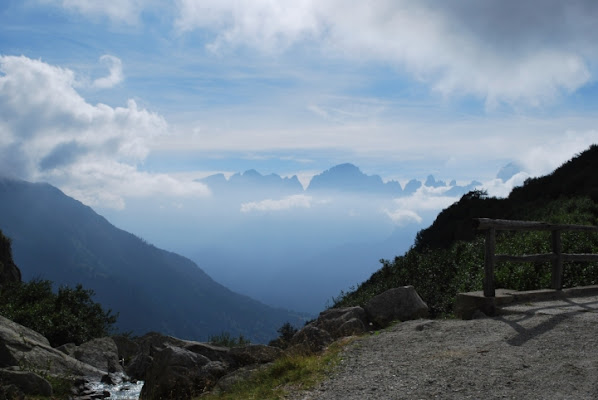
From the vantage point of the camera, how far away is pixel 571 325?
35.3 ft

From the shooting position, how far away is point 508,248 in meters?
21.9

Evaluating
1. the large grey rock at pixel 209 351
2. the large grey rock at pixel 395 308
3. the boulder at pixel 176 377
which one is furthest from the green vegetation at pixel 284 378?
the large grey rock at pixel 209 351

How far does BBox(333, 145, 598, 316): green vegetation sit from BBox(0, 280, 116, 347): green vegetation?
495 inches

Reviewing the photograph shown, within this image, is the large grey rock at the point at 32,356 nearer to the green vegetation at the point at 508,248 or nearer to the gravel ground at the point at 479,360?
the gravel ground at the point at 479,360

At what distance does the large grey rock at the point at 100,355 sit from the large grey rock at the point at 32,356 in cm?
104

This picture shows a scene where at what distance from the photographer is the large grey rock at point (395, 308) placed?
13.8m

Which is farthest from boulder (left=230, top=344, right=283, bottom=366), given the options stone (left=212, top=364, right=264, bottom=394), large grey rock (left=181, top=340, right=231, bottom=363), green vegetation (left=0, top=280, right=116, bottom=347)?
green vegetation (left=0, top=280, right=116, bottom=347)

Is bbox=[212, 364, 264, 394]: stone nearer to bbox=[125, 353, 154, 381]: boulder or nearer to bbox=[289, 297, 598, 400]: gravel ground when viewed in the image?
bbox=[289, 297, 598, 400]: gravel ground

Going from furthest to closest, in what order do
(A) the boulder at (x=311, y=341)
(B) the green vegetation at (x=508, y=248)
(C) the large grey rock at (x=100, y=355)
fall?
(C) the large grey rock at (x=100, y=355) → (B) the green vegetation at (x=508, y=248) → (A) the boulder at (x=311, y=341)

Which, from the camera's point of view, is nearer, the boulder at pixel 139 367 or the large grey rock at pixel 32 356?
the large grey rock at pixel 32 356

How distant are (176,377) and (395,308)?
609 cm

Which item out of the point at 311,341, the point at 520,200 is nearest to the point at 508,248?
the point at 311,341

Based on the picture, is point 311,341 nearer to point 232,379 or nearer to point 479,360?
point 232,379

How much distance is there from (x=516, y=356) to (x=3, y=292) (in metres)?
26.3
